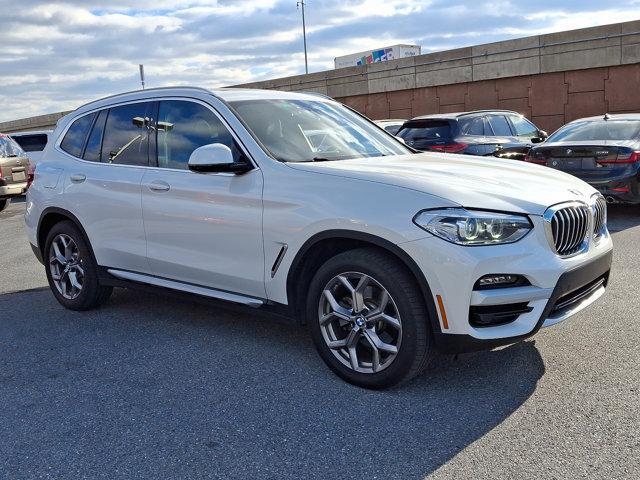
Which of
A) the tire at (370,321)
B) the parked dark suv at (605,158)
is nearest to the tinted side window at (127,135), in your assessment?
the tire at (370,321)

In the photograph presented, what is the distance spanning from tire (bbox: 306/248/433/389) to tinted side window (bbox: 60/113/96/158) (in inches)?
112

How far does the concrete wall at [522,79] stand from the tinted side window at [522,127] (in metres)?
6.19

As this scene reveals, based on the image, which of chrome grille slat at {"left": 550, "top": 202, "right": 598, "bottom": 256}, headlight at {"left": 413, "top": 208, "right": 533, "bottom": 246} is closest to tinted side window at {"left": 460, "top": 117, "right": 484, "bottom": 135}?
chrome grille slat at {"left": 550, "top": 202, "right": 598, "bottom": 256}

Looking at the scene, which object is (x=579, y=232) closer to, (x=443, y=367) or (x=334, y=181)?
(x=443, y=367)

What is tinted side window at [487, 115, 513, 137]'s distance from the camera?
12344mm

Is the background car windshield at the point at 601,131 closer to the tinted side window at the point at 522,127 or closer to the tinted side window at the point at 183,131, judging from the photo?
the tinted side window at the point at 522,127

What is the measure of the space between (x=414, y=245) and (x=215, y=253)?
1499 millimetres

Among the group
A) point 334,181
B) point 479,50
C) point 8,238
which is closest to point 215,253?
point 334,181

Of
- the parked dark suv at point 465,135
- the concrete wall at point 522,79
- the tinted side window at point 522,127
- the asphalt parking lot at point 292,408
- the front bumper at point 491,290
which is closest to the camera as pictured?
the asphalt parking lot at point 292,408

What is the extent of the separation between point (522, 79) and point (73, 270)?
17410 mm

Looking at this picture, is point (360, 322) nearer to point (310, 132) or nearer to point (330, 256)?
point (330, 256)

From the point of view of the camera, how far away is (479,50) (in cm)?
2112

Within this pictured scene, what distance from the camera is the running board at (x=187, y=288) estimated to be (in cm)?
436

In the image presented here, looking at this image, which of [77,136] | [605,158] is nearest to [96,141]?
[77,136]
